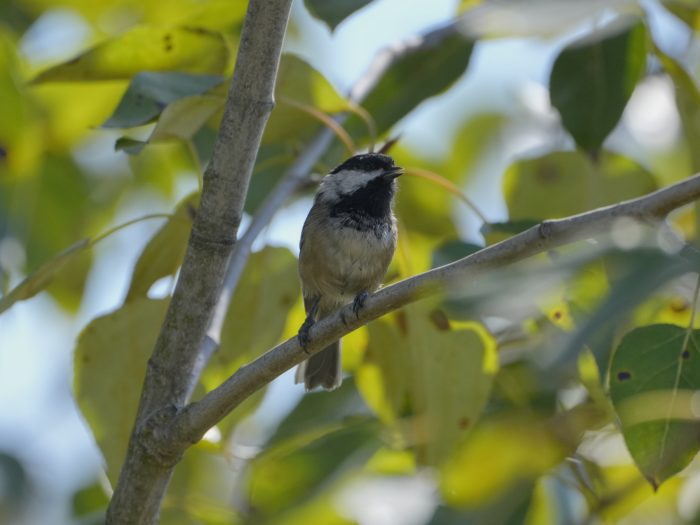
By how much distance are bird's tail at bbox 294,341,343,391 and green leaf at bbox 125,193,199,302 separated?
0.71m

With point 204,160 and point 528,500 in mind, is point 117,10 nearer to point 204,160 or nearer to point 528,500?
point 204,160

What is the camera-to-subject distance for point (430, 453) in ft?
8.18

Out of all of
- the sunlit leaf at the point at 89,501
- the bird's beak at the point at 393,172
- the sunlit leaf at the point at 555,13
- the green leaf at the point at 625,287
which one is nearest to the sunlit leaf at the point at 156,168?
the bird's beak at the point at 393,172

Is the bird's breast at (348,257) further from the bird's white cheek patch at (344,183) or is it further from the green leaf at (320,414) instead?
the green leaf at (320,414)

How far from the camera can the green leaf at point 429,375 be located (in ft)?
8.25

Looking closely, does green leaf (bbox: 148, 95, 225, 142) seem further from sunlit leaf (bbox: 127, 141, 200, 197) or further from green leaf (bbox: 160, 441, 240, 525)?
sunlit leaf (bbox: 127, 141, 200, 197)

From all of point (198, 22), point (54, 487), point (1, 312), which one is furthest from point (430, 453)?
point (54, 487)

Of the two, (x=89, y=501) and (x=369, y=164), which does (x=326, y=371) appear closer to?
(x=369, y=164)

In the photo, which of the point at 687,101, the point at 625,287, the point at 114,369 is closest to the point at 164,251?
the point at 114,369

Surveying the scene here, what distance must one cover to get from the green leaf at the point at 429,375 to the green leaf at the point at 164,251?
0.59 meters

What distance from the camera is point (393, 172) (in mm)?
3328

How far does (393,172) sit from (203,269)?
1.35 m

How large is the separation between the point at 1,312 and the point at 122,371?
379 millimetres

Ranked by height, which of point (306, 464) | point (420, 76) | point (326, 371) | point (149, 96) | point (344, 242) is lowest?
point (326, 371)
